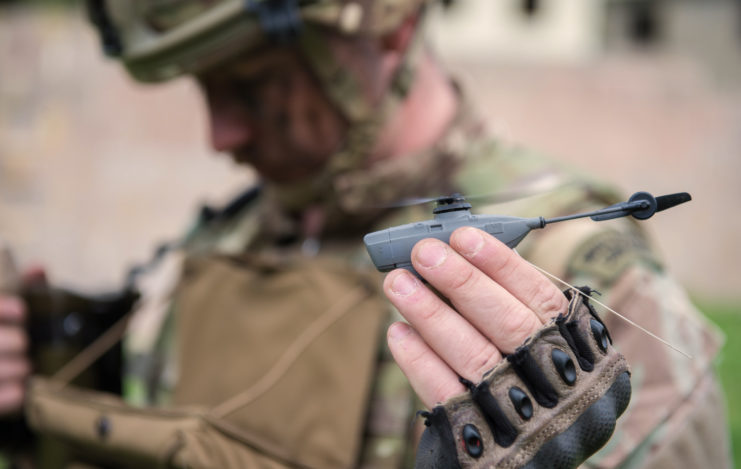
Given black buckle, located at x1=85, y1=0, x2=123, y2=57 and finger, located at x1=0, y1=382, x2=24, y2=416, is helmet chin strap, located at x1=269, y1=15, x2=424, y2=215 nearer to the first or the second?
black buckle, located at x1=85, y1=0, x2=123, y2=57

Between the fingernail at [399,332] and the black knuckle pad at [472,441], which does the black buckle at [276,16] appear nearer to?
the fingernail at [399,332]

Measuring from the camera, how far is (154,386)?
1824 mm

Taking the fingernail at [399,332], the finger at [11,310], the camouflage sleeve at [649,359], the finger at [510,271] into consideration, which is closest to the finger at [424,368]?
the fingernail at [399,332]

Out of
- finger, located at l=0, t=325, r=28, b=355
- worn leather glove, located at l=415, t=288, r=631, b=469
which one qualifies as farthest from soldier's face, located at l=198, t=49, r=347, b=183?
worn leather glove, located at l=415, t=288, r=631, b=469

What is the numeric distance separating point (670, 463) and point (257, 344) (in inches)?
31.1

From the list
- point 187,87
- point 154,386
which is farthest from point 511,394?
point 187,87

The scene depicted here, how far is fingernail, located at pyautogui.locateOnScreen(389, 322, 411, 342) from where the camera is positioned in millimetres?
874

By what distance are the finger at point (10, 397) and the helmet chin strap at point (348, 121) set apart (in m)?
0.75

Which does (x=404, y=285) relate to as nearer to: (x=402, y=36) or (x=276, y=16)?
(x=276, y=16)

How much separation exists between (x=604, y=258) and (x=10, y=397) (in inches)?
52.4

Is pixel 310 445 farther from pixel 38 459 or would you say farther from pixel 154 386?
pixel 38 459

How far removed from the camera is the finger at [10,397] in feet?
5.67

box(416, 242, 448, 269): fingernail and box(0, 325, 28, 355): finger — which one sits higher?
box(416, 242, 448, 269): fingernail

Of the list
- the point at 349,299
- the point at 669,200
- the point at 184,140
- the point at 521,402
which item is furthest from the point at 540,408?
the point at 184,140
